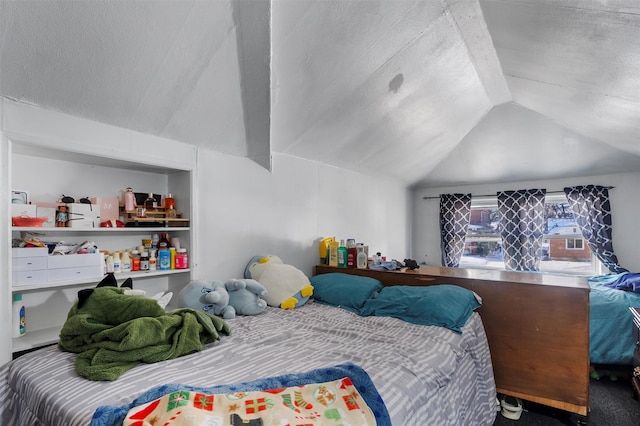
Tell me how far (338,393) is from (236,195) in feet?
5.64

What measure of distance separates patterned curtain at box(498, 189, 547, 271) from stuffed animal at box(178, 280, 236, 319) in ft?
11.9

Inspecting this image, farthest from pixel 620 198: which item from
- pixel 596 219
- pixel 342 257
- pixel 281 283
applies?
pixel 281 283

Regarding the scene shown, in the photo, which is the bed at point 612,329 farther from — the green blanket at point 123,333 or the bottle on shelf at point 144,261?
the bottle on shelf at point 144,261

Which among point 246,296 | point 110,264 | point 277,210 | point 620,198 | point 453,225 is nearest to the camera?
point 110,264

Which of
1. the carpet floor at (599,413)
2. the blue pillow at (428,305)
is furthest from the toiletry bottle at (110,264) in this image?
the carpet floor at (599,413)

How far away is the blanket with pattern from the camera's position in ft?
2.70

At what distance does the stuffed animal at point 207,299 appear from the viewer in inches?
75.2

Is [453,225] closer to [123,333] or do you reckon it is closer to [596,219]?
[596,219]

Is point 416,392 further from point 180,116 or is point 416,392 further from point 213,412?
point 180,116

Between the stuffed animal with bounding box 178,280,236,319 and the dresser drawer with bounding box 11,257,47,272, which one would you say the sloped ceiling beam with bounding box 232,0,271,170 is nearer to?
the stuffed animal with bounding box 178,280,236,319

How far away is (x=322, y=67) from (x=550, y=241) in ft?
12.4

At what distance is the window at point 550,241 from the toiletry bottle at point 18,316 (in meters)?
4.58

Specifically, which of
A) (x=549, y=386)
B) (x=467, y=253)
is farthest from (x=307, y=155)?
(x=467, y=253)

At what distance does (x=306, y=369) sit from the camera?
1.23 m
